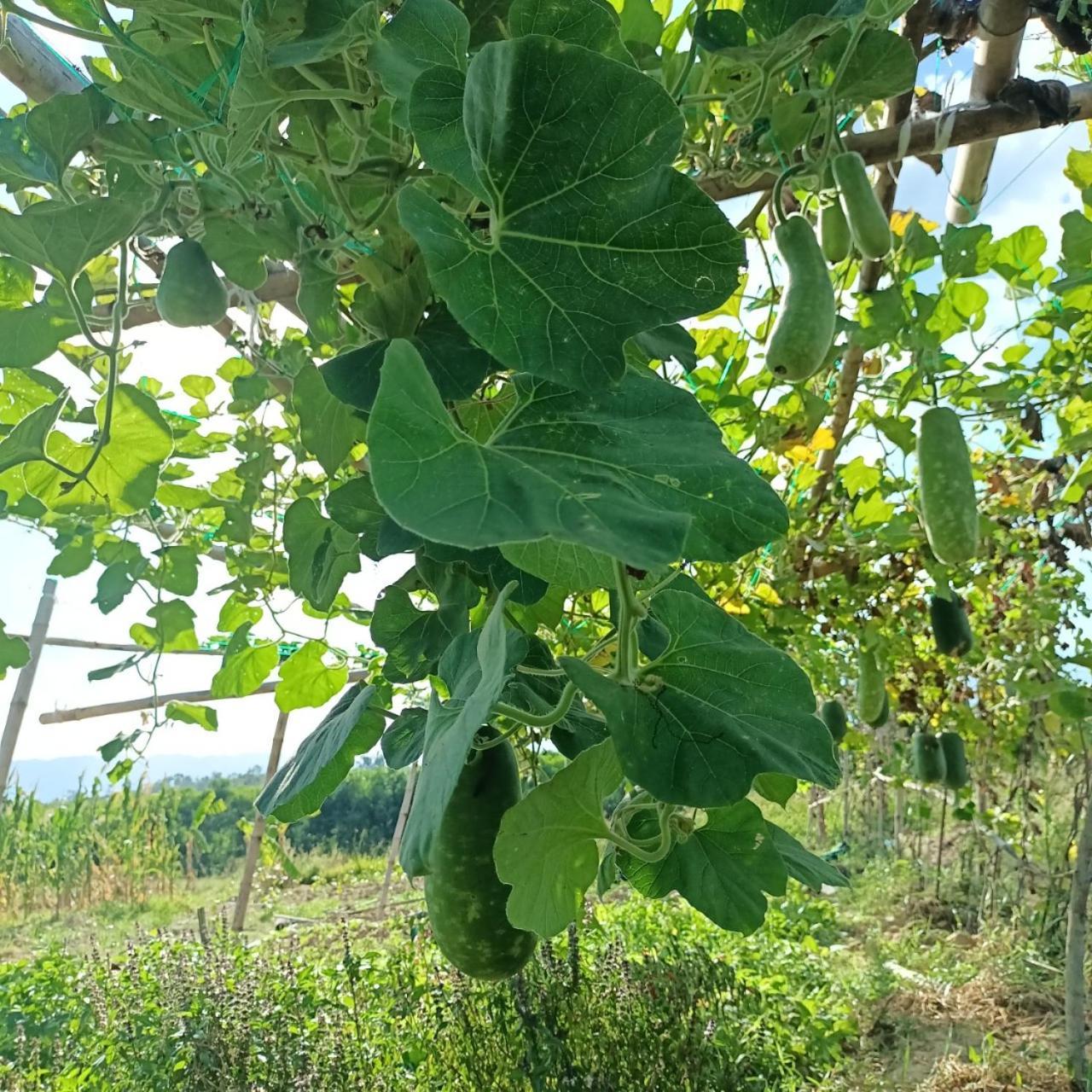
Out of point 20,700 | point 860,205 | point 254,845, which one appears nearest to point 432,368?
point 860,205

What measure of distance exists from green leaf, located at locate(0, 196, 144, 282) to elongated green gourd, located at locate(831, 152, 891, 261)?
2.55 feet

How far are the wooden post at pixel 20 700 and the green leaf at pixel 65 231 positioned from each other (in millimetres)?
3528

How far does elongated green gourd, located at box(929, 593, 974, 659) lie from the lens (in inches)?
92.2

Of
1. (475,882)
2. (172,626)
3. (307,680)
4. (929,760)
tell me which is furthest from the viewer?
(929,760)

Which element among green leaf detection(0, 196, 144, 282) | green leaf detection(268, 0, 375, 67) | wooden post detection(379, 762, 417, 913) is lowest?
wooden post detection(379, 762, 417, 913)

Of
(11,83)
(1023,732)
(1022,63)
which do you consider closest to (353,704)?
(11,83)

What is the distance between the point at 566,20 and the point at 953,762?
340 centimetres

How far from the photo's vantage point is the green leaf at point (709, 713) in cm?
39

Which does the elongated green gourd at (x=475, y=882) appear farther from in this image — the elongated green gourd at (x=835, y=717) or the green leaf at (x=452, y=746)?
the elongated green gourd at (x=835, y=717)

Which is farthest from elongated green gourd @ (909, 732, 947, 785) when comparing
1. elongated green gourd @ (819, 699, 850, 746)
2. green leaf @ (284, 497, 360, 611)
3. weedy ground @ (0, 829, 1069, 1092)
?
green leaf @ (284, 497, 360, 611)

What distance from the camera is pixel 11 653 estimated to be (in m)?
1.32

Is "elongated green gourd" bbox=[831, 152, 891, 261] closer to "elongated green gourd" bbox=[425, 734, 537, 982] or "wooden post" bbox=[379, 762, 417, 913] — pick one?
"elongated green gourd" bbox=[425, 734, 537, 982]

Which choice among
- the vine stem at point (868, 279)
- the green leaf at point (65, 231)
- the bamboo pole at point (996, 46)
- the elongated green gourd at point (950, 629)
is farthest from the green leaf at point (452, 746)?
the elongated green gourd at point (950, 629)

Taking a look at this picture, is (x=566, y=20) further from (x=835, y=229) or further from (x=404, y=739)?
(x=835, y=229)
